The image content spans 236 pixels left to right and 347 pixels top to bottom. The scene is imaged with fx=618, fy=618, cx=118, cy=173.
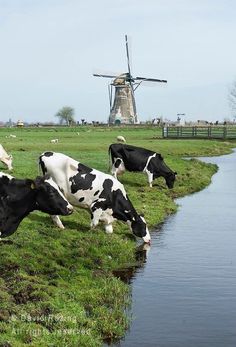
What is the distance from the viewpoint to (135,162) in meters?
27.3

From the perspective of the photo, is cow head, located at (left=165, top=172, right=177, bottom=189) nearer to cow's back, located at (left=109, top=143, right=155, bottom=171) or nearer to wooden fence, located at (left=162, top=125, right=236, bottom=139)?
cow's back, located at (left=109, top=143, right=155, bottom=171)

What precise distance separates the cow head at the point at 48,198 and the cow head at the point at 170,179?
44.6ft

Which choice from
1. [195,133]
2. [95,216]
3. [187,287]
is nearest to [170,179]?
[95,216]

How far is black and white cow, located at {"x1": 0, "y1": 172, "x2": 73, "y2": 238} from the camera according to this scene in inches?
552

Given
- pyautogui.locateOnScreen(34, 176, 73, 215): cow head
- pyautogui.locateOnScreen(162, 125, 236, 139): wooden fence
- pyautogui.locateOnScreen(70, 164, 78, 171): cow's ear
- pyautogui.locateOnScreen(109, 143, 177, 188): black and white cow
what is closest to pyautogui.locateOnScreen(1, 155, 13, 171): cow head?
pyautogui.locateOnScreen(109, 143, 177, 188): black and white cow

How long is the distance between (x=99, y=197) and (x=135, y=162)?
10195 millimetres

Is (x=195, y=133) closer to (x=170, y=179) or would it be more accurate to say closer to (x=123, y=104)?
(x=170, y=179)

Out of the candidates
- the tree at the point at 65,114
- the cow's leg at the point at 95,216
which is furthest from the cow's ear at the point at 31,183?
the tree at the point at 65,114

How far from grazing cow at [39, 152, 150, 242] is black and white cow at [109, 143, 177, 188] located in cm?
943

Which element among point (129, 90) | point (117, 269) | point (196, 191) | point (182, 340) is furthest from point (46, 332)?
point (129, 90)

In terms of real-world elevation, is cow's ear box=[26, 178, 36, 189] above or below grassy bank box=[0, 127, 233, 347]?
above

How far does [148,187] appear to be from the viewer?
27.3 meters

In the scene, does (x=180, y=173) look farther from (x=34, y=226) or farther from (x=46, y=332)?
(x=46, y=332)

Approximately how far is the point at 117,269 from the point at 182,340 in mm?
4586
